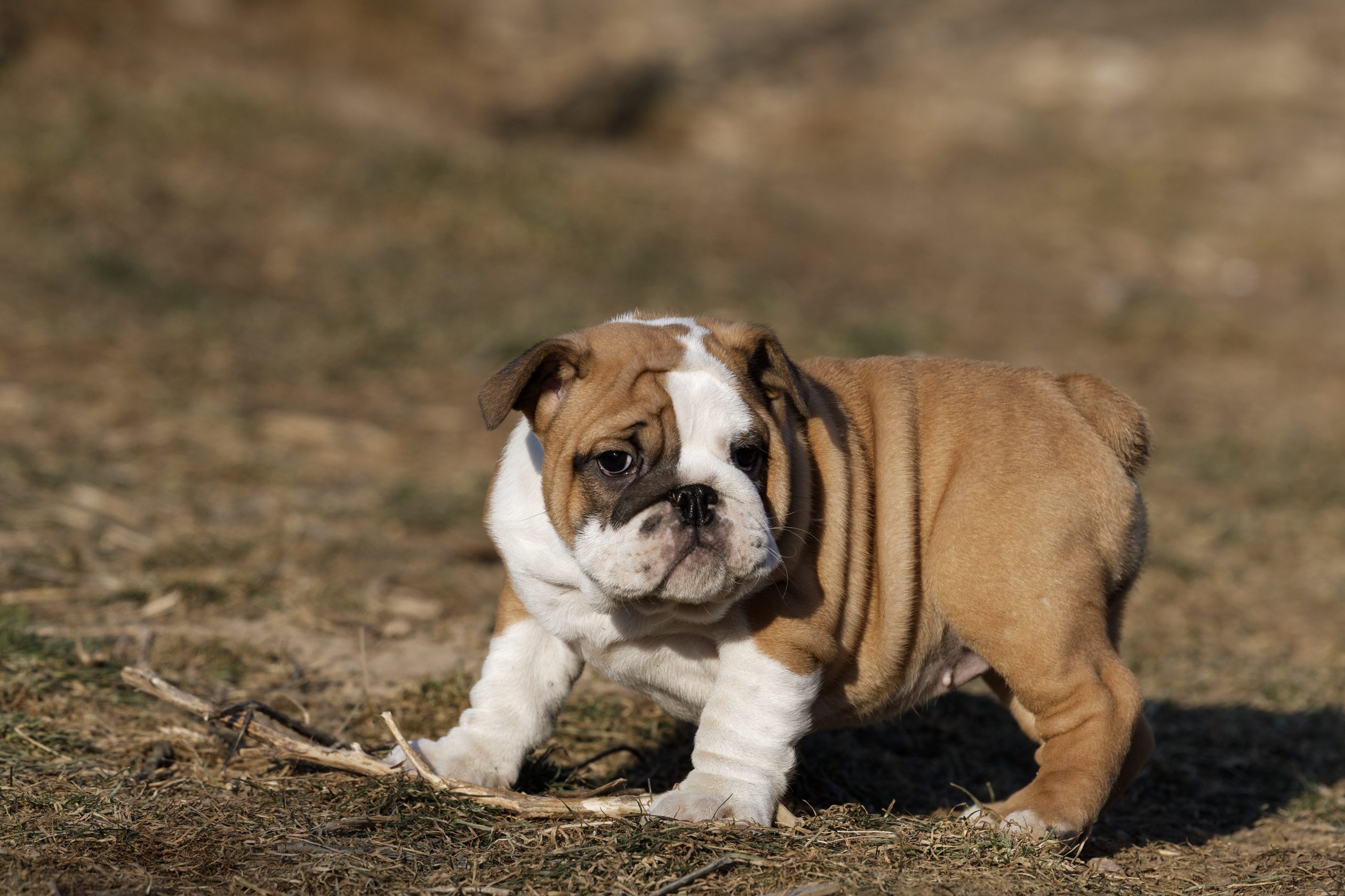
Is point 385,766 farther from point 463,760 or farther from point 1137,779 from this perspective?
point 1137,779

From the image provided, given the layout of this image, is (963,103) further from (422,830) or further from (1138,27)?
(422,830)

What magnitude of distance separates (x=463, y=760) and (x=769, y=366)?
5.43ft

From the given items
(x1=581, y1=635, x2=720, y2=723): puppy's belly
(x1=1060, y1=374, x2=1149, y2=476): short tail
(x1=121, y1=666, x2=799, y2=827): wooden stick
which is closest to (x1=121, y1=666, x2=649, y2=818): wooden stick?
(x1=121, y1=666, x2=799, y2=827): wooden stick

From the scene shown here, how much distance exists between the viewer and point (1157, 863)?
4.51 metres

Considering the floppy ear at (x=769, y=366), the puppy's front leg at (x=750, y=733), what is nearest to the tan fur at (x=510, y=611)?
the puppy's front leg at (x=750, y=733)

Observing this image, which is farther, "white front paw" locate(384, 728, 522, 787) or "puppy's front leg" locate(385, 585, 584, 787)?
"puppy's front leg" locate(385, 585, 584, 787)

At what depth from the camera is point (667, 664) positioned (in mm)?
4277

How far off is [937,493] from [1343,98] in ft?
59.4

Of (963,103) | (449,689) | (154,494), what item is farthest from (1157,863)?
(963,103)

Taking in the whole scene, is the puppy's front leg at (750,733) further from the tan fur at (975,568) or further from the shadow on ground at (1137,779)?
the shadow on ground at (1137,779)

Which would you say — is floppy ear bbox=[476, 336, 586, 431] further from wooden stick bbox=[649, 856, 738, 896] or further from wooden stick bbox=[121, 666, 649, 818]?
wooden stick bbox=[649, 856, 738, 896]

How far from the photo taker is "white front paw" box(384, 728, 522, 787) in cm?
438

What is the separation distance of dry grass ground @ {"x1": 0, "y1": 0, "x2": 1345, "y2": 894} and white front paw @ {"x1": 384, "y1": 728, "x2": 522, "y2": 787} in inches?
8.5

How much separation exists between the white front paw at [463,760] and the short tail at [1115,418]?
240 cm
